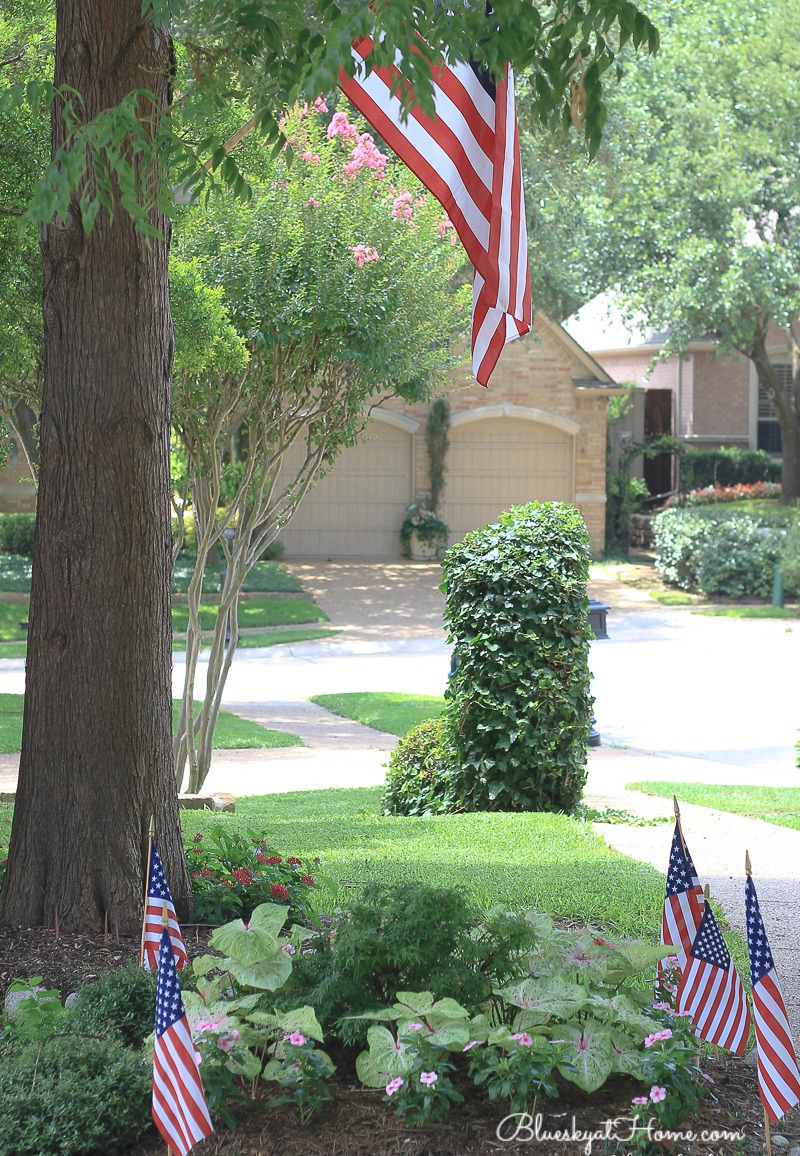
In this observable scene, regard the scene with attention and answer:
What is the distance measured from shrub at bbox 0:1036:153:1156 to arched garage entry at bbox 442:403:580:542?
24637mm

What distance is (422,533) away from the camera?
2712 centimetres

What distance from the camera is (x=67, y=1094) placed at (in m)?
3.12

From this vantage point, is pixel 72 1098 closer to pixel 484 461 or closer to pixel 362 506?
pixel 362 506

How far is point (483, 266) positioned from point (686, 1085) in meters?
2.98

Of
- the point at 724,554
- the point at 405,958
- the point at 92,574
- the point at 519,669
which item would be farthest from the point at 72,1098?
the point at 724,554

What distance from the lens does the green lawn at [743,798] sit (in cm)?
841

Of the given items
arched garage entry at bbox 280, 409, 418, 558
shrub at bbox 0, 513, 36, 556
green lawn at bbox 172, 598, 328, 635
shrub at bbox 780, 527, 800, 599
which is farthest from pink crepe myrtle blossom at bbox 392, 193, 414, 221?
arched garage entry at bbox 280, 409, 418, 558

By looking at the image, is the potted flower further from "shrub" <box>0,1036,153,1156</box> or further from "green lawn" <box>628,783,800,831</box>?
"shrub" <box>0,1036,153,1156</box>

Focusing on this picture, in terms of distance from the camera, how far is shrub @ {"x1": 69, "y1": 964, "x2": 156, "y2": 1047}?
138 inches

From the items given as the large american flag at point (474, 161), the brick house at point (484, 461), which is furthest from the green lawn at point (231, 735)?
the brick house at point (484, 461)

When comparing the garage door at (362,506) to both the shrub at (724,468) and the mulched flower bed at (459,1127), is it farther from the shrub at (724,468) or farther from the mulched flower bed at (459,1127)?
the mulched flower bed at (459,1127)

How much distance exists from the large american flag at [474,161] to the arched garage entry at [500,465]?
74.9ft

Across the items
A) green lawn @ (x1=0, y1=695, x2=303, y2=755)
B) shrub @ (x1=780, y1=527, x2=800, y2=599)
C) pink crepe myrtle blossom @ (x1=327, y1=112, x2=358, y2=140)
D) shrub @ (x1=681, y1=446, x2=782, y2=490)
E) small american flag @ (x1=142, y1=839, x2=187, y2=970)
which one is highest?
pink crepe myrtle blossom @ (x1=327, y1=112, x2=358, y2=140)

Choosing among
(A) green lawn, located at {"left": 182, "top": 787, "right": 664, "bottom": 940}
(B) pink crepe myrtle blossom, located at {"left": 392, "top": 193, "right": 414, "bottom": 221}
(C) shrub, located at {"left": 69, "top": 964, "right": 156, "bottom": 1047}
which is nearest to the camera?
(C) shrub, located at {"left": 69, "top": 964, "right": 156, "bottom": 1047}
